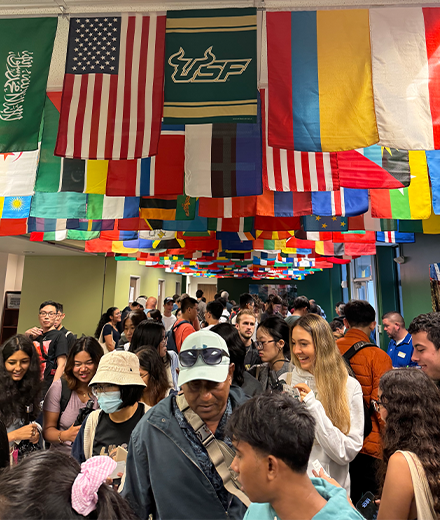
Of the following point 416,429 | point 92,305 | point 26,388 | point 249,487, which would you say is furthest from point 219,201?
point 92,305

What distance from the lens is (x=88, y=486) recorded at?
101cm

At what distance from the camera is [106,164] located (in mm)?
4125

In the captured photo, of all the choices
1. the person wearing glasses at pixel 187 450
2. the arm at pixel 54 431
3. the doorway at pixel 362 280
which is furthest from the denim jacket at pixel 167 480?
the doorway at pixel 362 280

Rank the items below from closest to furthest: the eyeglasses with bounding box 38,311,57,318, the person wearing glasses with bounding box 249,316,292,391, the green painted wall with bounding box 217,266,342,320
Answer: the person wearing glasses with bounding box 249,316,292,391 < the eyeglasses with bounding box 38,311,57,318 < the green painted wall with bounding box 217,266,342,320

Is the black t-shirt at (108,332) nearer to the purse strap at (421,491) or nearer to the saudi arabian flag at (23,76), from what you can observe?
the saudi arabian flag at (23,76)

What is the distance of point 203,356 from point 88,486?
0.80m

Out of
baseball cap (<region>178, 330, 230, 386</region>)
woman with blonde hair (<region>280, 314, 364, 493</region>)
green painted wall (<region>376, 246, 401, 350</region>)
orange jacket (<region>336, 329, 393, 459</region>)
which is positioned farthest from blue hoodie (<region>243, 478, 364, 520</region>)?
green painted wall (<region>376, 246, 401, 350</region>)

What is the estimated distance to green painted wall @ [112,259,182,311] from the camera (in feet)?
47.3

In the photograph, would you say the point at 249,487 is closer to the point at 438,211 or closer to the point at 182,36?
the point at 182,36

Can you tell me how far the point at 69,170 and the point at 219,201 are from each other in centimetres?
177

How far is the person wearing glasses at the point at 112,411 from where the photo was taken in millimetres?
2141

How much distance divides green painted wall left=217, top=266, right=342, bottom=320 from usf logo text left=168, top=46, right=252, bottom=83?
54.3ft

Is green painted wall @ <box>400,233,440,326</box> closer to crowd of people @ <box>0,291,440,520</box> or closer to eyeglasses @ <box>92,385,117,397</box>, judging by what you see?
crowd of people @ <box>0,291,440,520</box>

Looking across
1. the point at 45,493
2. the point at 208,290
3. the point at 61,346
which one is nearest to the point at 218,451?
the point at 45,493
